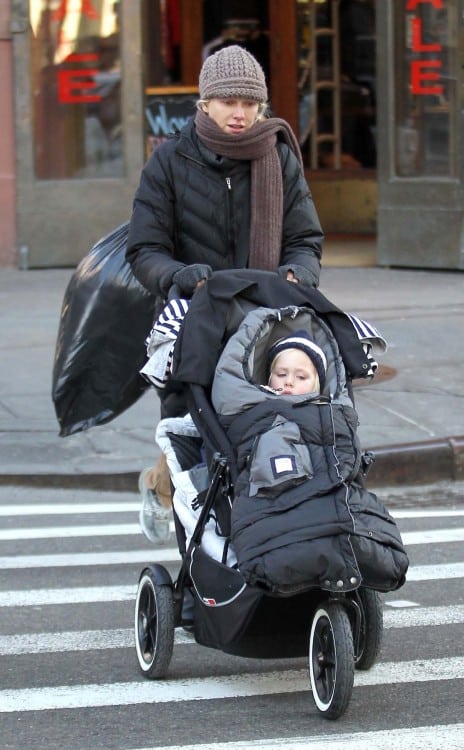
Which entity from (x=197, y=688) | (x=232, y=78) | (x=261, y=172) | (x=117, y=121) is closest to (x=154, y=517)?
(x=197, y=688)

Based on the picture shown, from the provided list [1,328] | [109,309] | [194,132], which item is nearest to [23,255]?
[1,328]

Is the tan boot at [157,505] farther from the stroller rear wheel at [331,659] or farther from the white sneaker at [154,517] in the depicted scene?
the stroller rear wheel at [331,659]

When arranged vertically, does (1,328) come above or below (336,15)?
below

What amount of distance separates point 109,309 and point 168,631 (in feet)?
7.48

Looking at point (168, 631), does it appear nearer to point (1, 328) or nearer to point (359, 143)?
point (1, 328)

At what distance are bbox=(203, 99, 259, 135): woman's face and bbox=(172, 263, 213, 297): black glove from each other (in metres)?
0.54

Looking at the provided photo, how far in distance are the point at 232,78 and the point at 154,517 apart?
6.10 ft

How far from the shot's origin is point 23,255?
14234 millimetres

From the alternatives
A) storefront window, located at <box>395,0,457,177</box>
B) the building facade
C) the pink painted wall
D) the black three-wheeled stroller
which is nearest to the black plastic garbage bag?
the black three-wheeled stroller

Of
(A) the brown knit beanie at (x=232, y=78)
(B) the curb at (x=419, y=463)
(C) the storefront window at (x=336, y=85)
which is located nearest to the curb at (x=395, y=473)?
(B) the curb at (x=419, y=463)

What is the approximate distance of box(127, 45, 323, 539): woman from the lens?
531 cm

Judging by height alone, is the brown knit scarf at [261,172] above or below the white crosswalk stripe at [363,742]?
above

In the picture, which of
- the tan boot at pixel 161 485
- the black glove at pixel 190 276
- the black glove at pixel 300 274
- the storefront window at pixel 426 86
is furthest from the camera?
the storefront window at pixel 426 86

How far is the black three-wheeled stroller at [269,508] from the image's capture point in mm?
4297
